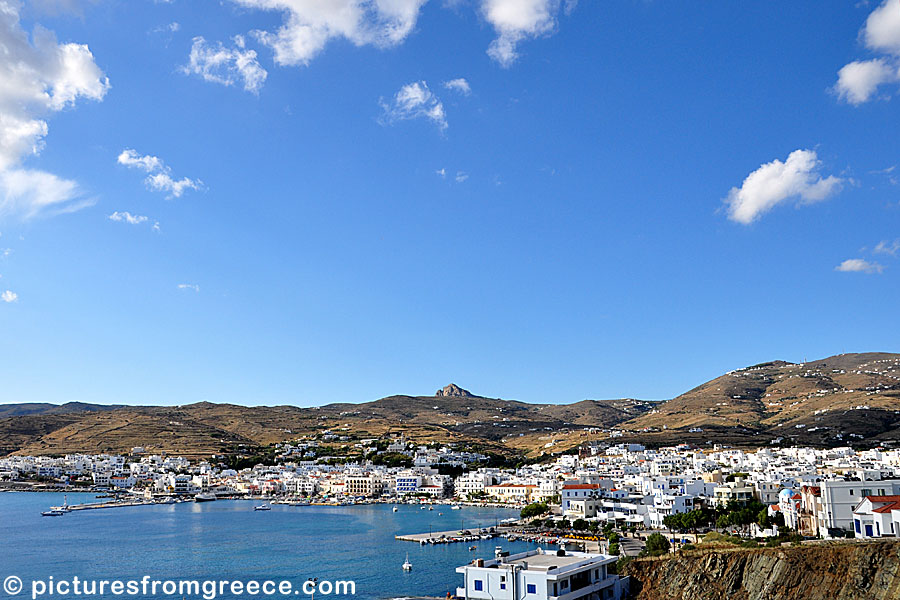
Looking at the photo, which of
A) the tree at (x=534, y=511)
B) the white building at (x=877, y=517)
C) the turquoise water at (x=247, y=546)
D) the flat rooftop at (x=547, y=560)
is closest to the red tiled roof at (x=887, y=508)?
the white building at (x=877, y=517)

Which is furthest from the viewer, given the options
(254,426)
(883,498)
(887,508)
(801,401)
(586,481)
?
(254,426)

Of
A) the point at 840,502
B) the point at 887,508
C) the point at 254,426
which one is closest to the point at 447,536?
the point at 840,502

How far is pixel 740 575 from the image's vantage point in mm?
23312

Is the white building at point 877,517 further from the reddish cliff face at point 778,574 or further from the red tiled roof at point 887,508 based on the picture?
the reddish cliff face at point 778,574

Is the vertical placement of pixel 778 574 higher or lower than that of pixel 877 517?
lower

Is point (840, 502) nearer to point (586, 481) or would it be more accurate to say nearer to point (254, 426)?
point (586, 481)

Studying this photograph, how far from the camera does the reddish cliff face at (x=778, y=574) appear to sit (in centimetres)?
2091

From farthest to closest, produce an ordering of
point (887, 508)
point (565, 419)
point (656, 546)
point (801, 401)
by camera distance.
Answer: point (565, 419) < point (801, 401) < point (656, 546) < point (887, 508)

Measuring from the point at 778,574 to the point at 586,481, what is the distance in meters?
30.1

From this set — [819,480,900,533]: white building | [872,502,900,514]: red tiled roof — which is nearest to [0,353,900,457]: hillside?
[819,480,900,533]: white building

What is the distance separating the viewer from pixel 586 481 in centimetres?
5222

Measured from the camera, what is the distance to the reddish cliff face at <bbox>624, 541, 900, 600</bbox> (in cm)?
2091

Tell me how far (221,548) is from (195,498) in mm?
36889

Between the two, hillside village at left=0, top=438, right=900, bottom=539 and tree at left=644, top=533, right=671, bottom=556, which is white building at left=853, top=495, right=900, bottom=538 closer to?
hillside village at left=0, top=438, right=900, bottom=539
